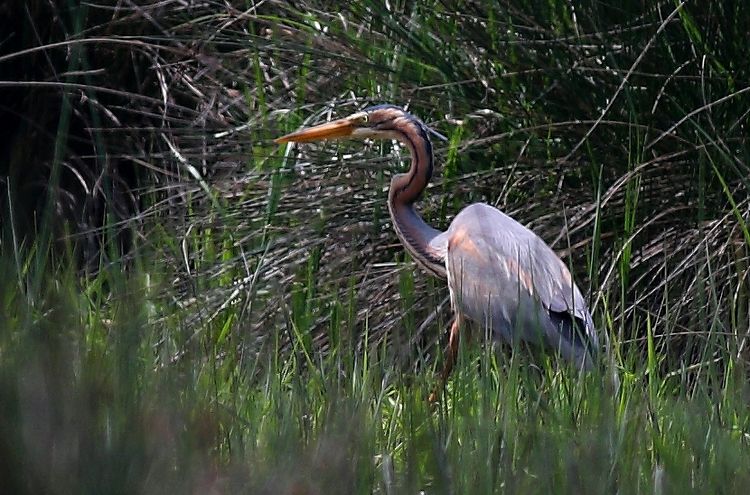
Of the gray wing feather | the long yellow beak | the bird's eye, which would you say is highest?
the bird's eye

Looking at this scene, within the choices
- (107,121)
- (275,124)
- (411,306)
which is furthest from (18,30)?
(411,306)

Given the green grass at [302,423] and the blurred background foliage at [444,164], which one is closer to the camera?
the green grass at [302,423]

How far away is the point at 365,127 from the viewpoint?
4.71 meters

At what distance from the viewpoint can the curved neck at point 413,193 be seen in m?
4.57

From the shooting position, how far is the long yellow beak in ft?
15.5

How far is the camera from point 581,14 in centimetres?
448

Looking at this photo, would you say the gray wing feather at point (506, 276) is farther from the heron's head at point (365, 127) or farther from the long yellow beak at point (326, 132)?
the long yellow beak at point (326, 132)

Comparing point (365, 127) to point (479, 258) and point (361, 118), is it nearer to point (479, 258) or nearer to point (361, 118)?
point (361, 118)

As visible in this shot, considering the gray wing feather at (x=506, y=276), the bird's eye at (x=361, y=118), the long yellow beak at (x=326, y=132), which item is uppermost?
the bird's eye at (x=361, y=118)

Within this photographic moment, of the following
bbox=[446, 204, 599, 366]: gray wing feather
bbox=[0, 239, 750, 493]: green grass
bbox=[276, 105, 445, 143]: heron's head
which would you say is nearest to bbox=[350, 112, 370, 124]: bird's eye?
bbox=[276, 105, 445, 143]: heron's head

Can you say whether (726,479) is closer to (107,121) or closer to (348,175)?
(348,175)

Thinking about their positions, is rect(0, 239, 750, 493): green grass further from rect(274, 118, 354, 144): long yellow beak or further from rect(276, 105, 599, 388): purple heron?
rect(274, 118, 354, 144): long yellow beak

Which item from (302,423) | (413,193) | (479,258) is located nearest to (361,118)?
(413,193)

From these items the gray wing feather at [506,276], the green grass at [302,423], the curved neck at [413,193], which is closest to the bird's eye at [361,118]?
the curved neck at [413,193]
